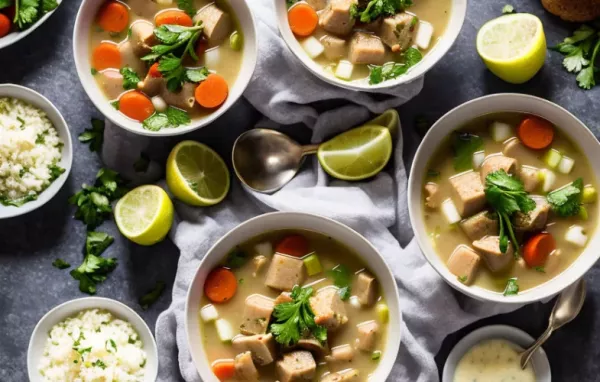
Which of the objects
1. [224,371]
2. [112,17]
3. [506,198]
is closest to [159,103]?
[112,17]

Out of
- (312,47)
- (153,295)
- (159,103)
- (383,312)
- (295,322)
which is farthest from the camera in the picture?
(153,295)

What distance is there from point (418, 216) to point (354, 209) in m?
0.41

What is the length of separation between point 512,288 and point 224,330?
62.7 inches

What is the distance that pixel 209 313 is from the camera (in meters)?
4.75

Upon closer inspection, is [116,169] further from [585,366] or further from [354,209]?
[585,366]

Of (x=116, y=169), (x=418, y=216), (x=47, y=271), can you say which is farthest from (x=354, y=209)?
(x=47, y=271)

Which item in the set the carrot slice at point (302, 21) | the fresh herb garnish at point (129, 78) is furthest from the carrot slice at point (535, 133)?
the fresh herb garnish at point (129, 78)

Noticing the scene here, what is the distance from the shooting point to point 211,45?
493 centimetres

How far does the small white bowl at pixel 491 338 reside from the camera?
4926 millimetres

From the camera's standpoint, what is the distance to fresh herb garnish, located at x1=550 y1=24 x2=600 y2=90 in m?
5.09

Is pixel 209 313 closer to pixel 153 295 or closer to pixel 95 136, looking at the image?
pixel 153 295

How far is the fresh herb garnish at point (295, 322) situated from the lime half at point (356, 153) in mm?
787

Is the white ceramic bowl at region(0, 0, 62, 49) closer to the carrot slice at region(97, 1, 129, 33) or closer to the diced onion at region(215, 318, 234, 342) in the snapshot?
the carrot slice at region(97, 1, 129, 33)

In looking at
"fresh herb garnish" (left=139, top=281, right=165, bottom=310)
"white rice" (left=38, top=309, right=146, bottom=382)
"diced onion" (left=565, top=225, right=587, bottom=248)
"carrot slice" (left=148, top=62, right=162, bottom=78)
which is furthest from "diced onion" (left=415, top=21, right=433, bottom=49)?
"white rice" (left=38, top=309, right=146, bottom=382)
